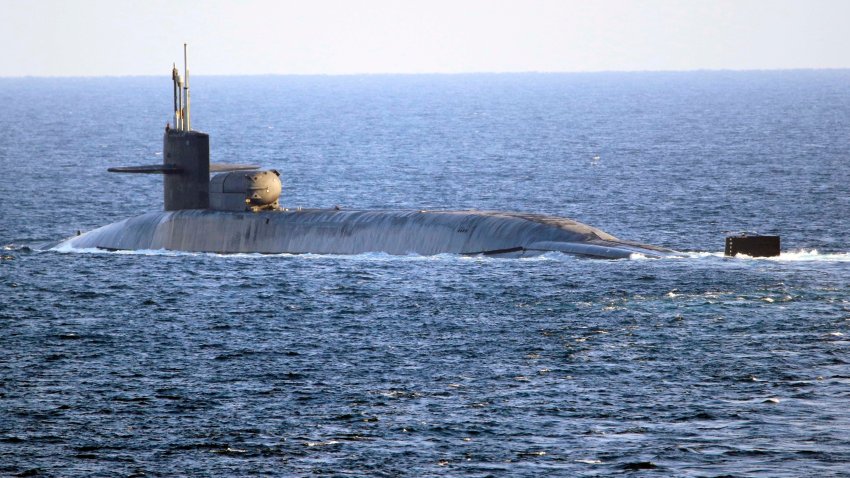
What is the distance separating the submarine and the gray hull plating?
50 millimetres

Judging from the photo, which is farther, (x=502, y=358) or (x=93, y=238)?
(x=93, y=238)

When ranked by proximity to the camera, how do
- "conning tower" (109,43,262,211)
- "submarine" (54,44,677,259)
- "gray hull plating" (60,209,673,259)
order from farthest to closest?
1. "conning tower" (109,43,262,211)
2. "submarine" (54,44,677,259)
3. "gray hull plating" (60,209,673,259)

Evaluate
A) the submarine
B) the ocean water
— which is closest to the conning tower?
the submarine

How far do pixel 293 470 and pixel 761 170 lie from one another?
305ft

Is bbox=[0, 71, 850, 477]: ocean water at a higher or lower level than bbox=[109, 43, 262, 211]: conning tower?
lower

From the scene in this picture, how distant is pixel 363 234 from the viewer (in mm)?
64062

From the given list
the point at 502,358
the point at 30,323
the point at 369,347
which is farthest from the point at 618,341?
the point at 30,323

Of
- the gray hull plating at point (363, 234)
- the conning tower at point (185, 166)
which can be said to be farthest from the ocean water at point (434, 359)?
the conning tower at point (185, 166)

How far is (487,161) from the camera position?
139 m

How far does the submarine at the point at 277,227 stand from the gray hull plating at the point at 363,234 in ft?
0.16

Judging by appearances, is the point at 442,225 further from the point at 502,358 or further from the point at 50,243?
the point at 50,243

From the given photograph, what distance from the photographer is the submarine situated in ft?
200

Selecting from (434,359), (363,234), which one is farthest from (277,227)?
(434,359)

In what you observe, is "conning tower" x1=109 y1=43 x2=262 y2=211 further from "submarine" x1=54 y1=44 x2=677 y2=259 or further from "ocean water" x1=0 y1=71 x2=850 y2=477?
"ocean water" x1=0 y1=71 x2=850 y2=477
